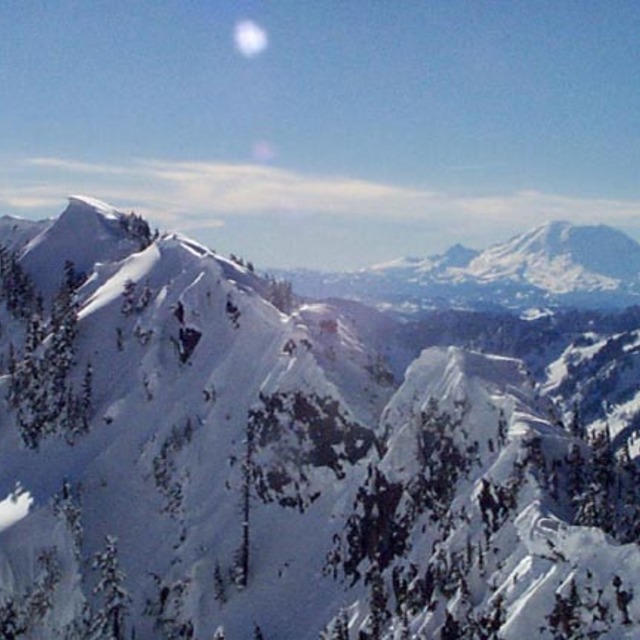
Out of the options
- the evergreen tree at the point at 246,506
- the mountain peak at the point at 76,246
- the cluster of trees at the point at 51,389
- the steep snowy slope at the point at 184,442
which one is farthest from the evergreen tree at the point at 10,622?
the mountain peak at the point at 76,246

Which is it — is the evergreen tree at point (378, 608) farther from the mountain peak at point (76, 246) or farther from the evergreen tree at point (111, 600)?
the mountain peak at point (76, 246)

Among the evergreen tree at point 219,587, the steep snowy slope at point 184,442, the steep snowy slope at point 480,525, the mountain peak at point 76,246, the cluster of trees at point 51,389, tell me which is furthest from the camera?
the mountain peak at point 76,246

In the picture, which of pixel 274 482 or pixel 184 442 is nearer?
pixel 274 482

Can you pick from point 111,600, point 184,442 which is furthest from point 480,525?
point 184,442

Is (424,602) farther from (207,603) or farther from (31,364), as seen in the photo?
(31,364)

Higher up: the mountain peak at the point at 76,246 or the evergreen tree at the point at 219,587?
the mountain peak at the point at 76,246

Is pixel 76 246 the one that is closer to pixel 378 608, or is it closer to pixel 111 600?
pixel 111 600

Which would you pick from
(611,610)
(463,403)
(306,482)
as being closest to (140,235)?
(306,482)

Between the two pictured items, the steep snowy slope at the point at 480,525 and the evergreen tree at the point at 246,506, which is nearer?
the steep snowy slope at the point at 480,525

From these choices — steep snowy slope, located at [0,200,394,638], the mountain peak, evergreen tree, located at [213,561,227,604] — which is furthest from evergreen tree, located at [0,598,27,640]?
the mountain peak

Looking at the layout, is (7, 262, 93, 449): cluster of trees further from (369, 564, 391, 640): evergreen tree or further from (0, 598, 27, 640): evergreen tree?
(369, 564, 391, 640): evergreen tree
